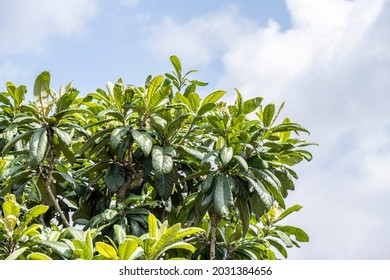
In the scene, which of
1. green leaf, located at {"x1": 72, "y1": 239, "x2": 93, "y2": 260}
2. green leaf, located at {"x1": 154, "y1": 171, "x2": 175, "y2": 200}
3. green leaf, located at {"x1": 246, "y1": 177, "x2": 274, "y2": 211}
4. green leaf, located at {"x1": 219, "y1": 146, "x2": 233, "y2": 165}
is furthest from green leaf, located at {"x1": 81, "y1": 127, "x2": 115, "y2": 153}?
green leaf, located at {"x1": 72, "y1": 239, "x2": 93, "y2": 260}

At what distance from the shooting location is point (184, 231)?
3.67m

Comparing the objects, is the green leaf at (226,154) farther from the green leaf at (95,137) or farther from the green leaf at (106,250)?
the green leaf at (106,250)

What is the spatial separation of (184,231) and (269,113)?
1478mm

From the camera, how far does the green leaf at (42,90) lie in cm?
471

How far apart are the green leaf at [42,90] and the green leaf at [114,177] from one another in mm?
707

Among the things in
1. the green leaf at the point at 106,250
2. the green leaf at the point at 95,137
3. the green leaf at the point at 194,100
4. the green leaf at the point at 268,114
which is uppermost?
the green leaf at the point at 194,100

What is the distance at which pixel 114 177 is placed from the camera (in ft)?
16.3

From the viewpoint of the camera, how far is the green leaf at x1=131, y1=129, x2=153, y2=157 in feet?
15.0

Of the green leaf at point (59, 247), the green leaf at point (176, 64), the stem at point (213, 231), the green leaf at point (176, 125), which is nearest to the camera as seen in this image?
the green leaf at point (59, 247)

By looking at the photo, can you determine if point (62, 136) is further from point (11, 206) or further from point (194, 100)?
point (194, 100)

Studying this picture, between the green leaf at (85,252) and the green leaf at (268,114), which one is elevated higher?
the green leaf at (268,114)

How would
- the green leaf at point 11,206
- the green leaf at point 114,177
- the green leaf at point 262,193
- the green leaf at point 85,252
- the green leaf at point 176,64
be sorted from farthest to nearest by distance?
the green leaf at point 176,64
the green leaf at point 114,177
the green leaf at point 262,193
the green leaf at point 11,206
the green leaf at point 85,252

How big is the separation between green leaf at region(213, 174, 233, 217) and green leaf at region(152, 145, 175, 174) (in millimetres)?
375

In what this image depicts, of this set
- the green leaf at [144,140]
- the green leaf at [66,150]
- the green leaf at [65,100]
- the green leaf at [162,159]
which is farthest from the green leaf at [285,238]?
the green leaf at [65,100]
